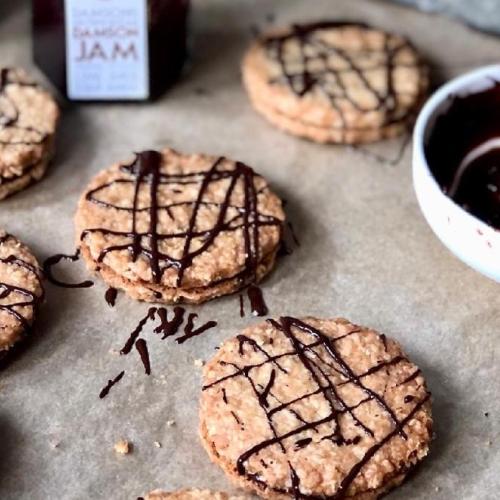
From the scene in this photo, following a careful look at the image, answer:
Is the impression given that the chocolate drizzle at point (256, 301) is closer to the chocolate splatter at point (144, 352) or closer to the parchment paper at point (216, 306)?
the parchment paper at point (216, 306)

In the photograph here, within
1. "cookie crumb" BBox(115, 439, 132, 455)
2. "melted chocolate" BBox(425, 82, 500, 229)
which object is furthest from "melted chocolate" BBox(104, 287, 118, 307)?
"melted chocolate" BBox(425, 82, 500, 229)

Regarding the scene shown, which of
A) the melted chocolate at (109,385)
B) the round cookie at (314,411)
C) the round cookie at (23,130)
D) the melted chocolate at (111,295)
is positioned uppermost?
the round cookie at (23,130)

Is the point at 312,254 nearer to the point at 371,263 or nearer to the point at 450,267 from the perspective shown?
the point at 371,263

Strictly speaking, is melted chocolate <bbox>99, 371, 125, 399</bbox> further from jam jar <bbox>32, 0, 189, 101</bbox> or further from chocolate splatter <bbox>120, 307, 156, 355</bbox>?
jam jar <bbox>32, 0, 189, 101</bbox>

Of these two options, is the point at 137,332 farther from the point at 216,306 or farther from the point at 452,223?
the point at 452,223

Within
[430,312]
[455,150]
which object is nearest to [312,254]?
[430,312]

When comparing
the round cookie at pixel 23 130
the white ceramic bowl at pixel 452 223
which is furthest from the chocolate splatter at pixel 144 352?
the white ceramic bowl at pixel 452 223
